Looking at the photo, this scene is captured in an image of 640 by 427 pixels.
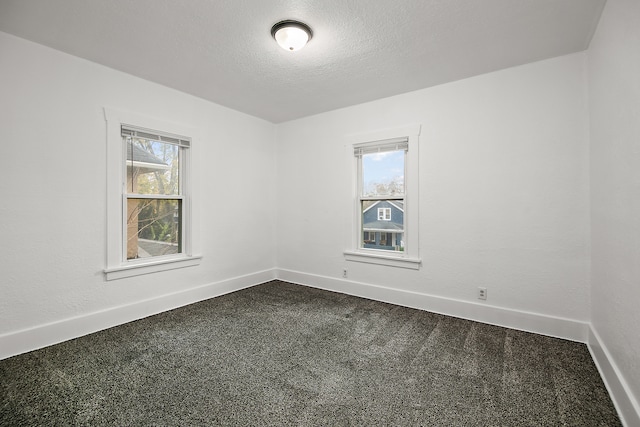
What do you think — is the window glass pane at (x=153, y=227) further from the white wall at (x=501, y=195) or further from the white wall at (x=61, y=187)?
the white wall at (x=501, y=195)

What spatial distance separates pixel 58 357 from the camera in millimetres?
2311

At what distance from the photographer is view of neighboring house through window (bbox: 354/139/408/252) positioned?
375 centimetres

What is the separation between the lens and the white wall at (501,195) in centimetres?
265

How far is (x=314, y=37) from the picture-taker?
2383 mm

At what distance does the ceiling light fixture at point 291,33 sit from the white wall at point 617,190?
1.96m

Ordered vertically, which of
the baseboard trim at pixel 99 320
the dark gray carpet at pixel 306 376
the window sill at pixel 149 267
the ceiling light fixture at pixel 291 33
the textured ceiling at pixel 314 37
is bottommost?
the dark gray carpet at pixel 306 376

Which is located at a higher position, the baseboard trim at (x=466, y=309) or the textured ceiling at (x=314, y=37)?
the textured ceiling at (x=314, y=37)

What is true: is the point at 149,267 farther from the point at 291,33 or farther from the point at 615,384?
the point at 615,384

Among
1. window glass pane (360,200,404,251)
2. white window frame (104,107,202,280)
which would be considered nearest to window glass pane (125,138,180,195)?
white window frame (104,107,202,280)

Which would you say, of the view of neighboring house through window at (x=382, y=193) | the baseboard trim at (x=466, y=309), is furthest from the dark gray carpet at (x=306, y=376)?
the view of neighboring house through window at (x=382, y=193)

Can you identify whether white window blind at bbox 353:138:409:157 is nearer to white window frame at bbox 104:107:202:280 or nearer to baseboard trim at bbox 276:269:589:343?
baseboard trim at bbox 276:269:589:343

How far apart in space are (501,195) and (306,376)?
2553 millimetres

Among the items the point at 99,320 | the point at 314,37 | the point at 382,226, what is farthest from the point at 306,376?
the point at 314,37

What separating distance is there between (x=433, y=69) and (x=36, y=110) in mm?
3670
